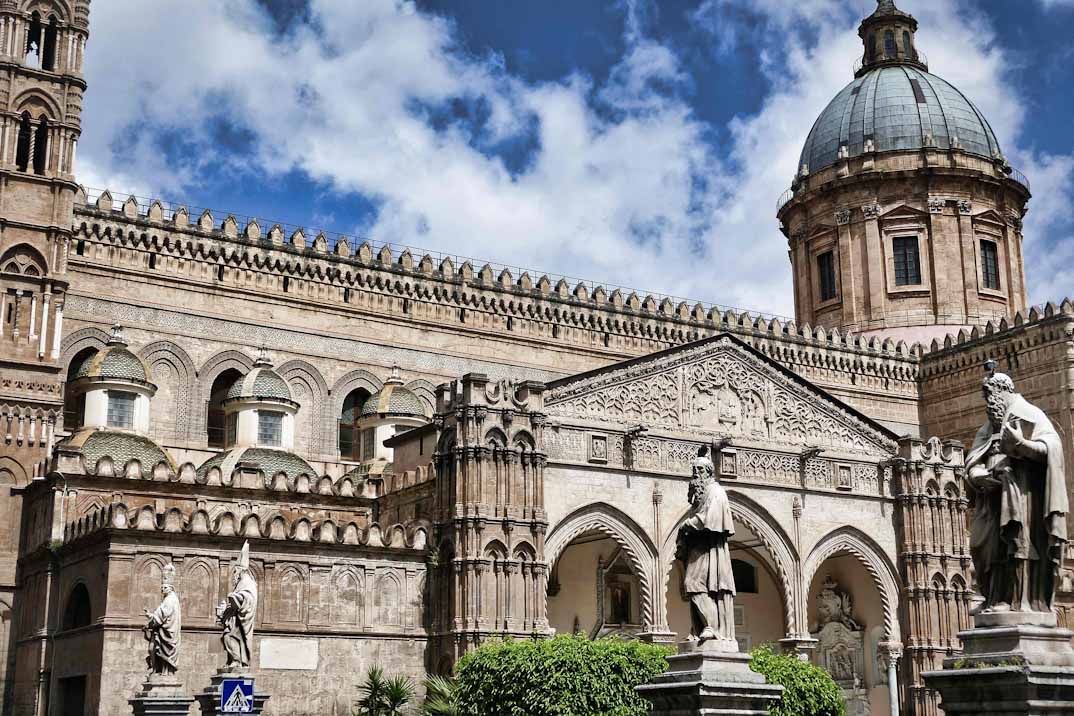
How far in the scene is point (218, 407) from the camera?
3953cm

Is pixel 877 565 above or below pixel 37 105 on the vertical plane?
below

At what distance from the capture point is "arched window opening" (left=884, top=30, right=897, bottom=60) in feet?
197

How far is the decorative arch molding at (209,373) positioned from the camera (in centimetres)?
3828

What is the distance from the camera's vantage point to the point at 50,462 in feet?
106

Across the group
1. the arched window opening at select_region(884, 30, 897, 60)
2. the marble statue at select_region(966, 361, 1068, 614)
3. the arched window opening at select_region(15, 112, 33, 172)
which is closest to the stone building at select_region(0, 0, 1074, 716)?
the arched window opening at select_region(15, 112, 33, 172)

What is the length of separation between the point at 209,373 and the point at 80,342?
376 centimetres

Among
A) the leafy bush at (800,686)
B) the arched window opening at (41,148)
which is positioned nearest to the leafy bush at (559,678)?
the leafy bush at (800,686)

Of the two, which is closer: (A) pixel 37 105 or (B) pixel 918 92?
(A) pixel 37 105

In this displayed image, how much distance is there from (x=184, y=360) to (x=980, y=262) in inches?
1321

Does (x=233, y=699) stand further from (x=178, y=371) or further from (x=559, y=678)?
(x=178, y=371)

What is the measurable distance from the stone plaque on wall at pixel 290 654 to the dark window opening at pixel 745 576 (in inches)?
574

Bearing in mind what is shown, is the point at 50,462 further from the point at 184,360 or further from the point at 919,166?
the point at 919,166

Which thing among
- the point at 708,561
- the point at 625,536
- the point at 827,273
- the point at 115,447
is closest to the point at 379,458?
the point at 115,447

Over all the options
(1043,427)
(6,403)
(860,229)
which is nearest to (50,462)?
(6,403)
